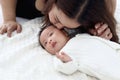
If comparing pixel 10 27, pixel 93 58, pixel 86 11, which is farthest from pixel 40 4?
pixel 93 58

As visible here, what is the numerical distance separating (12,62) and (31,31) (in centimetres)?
26

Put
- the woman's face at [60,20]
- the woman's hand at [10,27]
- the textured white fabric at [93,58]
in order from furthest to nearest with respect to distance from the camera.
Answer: the woman's hand at [10,27], the woman's face at [60,20], the textured white fabric at [93,58]

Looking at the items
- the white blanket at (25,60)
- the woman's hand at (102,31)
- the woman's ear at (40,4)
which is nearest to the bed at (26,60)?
the white blanket at (25,60)

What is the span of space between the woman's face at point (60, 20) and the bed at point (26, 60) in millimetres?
128

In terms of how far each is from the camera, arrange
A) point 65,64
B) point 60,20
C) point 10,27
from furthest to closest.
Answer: point 10,27
point 60,20
point 65,64

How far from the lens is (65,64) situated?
1008 mm

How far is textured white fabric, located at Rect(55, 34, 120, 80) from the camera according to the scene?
0.99 meters

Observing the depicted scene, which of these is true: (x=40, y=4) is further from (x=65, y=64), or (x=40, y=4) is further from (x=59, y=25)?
(x=65, y=64)

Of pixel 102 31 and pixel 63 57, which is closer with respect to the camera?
pixel 63 57

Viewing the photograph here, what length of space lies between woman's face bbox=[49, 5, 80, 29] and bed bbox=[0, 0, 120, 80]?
128 mm

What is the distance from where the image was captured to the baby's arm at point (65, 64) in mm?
1003

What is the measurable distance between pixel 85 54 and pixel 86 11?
163 millimetres

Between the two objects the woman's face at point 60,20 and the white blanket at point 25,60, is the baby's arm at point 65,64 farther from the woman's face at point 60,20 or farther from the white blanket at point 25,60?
the woman's face at point 60,20

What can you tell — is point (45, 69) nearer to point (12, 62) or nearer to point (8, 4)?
point (12, 62)
